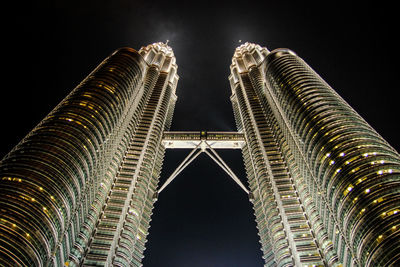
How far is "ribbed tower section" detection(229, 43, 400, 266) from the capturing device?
54625 mm

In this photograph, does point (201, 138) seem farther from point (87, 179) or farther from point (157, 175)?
point (87, 179)

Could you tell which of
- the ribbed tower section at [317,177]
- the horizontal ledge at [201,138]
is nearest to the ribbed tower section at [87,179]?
the horizontal ledge at [201,138]

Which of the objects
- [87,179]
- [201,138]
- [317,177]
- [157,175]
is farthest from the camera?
[201,138]

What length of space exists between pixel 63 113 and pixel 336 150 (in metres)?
61.1

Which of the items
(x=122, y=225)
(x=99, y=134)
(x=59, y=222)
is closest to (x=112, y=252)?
(x=122, y=225)

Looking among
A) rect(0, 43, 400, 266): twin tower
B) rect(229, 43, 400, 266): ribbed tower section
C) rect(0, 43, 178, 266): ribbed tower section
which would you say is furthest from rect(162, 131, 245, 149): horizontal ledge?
rect(229, 43, 400, 266): ribbed tower section

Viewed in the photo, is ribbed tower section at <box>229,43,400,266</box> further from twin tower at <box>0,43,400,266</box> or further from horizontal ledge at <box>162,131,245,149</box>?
horizontal ledge at <box>162,131,245,149</box>

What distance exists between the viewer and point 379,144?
65438 mm

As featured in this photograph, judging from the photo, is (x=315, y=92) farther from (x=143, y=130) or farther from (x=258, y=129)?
(x=143, y=130)

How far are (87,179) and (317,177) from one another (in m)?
50.5

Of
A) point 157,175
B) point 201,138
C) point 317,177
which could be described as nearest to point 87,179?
point 157,175

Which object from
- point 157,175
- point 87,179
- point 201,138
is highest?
point 201,138

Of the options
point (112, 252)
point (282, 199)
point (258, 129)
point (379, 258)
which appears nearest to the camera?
point (379, 258)

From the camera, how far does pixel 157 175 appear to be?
109438 mm
